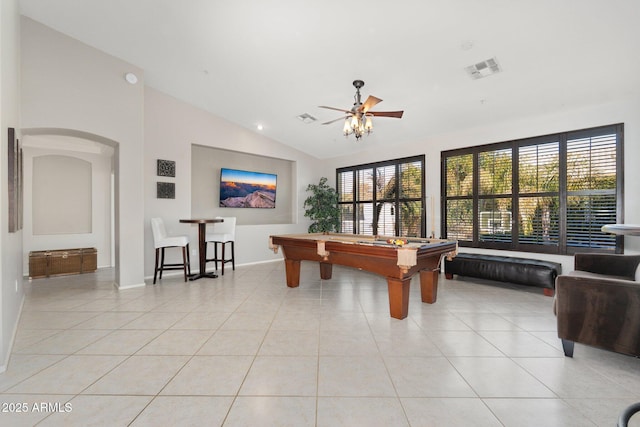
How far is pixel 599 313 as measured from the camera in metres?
2.26

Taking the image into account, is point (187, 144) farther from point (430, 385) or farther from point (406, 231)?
point (430, 385)

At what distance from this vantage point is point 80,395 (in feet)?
6.19

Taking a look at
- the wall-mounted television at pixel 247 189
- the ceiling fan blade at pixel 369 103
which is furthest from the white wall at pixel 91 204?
the ceiling fan blade at pixel 369 103

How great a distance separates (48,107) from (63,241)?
3.12 metres

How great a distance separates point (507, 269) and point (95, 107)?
6.62 metres

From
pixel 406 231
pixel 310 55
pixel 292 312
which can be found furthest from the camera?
pixel 406 231

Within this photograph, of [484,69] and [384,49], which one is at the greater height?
[384,49]

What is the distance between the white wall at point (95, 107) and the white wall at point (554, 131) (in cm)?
451

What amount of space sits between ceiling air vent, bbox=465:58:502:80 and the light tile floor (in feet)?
9.74

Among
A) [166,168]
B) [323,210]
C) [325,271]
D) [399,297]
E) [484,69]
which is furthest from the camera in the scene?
[323,210]

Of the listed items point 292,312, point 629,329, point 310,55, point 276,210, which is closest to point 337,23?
point 310,55

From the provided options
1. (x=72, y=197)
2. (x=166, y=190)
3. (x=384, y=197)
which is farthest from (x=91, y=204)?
(x=384, y=197)

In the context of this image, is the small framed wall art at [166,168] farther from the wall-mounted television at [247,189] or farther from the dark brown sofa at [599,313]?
the dark brown sofa at [599,313]

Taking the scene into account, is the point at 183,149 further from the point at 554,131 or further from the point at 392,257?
the point at 554,131
